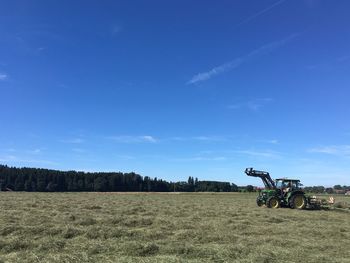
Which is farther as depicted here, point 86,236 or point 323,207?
point 323,207

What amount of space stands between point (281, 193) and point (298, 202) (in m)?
1.32

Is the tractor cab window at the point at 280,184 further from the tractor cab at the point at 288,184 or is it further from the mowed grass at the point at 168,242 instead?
the mowed grass at the point at 168,242

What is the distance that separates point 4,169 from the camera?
12362 cm

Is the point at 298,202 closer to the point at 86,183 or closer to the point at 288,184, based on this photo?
the point at 288,184

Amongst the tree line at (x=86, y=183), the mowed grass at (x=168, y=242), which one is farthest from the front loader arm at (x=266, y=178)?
the tree line at (x=86, y=183)

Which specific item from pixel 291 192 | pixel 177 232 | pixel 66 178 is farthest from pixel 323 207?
pixel 66 178


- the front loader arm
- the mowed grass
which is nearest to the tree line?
the front loader arm

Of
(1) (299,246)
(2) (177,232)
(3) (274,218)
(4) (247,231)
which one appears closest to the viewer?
(1) (299,246)

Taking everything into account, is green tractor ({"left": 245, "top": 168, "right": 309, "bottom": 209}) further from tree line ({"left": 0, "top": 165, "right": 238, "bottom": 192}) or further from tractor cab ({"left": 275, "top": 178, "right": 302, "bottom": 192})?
tree line ({"left": 0, "top": 165, "right": 238, "bottom": 192})

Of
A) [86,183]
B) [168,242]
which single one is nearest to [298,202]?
[168,242]

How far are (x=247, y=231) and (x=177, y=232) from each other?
245 centimetres

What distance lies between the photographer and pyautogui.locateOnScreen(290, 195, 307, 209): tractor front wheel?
88.5 feet

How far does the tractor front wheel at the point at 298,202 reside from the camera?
27.0m

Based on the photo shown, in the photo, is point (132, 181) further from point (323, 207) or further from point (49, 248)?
point (49, 248)
